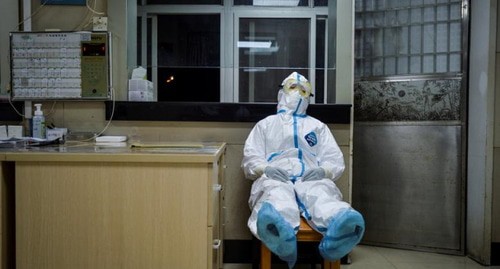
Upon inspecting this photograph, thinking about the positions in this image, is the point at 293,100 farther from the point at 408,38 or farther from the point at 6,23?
the point at 6,23

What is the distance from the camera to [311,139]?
6.60ft

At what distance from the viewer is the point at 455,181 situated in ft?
8.41

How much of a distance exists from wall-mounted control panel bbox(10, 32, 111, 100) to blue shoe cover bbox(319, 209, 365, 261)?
1.53 metres

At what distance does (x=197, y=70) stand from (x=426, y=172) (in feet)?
6.24

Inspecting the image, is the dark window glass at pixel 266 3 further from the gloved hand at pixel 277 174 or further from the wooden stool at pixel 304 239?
the wooden stool at pixel 304 239

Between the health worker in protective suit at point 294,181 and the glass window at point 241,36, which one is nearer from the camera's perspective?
the health worker in protective suit at point 294,181

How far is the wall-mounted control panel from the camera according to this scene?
217 cm

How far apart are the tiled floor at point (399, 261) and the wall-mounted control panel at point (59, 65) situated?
140cm

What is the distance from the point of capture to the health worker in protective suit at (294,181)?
1.44 meters

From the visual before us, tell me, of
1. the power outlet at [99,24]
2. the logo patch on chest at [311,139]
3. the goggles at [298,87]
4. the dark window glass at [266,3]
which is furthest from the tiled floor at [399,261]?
the dark window glass at [266,3]

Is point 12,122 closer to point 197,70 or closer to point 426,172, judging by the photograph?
point 197,70

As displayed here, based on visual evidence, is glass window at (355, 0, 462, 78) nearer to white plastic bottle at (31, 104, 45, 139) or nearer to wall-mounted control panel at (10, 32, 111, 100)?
wall-mounted control panel at (10, 32, 111, 100)

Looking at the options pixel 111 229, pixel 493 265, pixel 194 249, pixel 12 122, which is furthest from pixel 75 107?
pixel 493 265

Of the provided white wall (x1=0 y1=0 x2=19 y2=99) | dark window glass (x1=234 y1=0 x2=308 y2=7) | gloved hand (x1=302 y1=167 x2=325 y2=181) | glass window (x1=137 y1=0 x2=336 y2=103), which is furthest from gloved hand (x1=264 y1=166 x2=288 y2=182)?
dark window glass (x1=234 y1=0 x2=308 y2=7)
